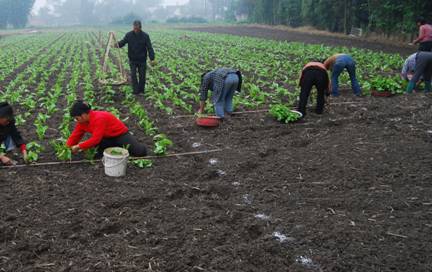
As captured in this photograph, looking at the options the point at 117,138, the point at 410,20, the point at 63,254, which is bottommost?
the point at 63,254

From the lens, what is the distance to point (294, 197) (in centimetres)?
490

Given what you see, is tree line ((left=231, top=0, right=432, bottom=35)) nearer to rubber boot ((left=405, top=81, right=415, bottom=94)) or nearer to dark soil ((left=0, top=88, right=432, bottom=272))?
rubber boot ((left=405, top=81, right=415, bottom=94))

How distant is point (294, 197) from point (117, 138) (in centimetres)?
286

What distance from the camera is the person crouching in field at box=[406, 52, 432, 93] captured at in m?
9.37

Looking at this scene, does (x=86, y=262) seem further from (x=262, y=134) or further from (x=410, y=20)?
(x=410, y=20)

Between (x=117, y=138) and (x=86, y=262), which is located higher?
(x=117, y=138)

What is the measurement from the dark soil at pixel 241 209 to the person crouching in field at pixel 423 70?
306 cm

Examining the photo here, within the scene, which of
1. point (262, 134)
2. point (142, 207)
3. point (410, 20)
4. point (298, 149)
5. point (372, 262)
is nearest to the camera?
point (372, 262)

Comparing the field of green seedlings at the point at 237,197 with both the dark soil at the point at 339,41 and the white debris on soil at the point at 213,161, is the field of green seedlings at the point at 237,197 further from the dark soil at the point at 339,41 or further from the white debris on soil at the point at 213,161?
the dark soil at the point at 339,41

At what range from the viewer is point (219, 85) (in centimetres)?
793

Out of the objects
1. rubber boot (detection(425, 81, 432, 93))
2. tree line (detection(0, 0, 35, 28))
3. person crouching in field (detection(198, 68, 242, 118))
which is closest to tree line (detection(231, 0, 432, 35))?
rubber boot (detection(425, 81, 432, 93))

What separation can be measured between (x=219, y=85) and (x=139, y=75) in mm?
3556

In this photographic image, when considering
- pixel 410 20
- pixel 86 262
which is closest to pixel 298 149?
pixel 86 262

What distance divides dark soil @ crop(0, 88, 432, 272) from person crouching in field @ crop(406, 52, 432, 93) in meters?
3.06
